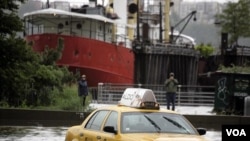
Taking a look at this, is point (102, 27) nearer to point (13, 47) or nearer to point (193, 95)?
point (193, 95)

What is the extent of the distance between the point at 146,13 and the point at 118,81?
1964 centimetres

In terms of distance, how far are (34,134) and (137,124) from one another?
10.3 meters

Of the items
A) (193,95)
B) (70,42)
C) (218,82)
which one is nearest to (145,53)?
(70,42)

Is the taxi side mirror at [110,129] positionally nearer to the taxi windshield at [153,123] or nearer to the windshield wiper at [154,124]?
the taxi windshield at [153,123]

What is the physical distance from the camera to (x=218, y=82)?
101 feet

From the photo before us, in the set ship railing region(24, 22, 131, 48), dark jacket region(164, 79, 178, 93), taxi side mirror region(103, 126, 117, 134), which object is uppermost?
ship railing region(24, 22, 131, 48)

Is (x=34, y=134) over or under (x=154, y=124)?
under

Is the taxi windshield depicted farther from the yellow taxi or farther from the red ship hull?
the red ship hull

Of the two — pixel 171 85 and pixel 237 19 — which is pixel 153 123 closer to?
pixel 171 85

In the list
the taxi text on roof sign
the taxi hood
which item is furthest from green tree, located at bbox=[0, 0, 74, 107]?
the taxi hood

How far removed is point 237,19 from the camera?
70.2 meters

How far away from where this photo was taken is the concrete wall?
25.4 metres

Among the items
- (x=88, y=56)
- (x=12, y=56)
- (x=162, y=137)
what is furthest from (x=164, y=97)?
(x=162, y=137)

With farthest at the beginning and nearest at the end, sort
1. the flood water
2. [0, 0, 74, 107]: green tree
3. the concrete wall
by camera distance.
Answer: the concrete wall, [0, 0, 74, 107]: green tree, the flood water
